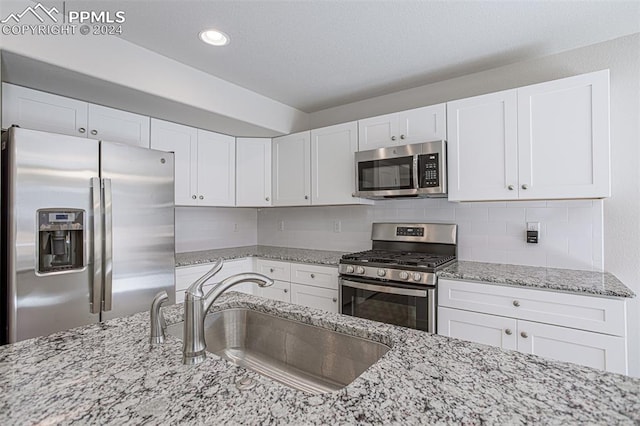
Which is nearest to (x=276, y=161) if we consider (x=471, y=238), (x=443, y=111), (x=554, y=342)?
(x=443, y=111)

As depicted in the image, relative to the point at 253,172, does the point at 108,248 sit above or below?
below

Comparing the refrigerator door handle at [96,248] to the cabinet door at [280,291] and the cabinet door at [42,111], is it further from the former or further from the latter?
the cabinet door at [280,291]

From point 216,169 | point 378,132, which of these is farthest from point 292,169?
point 378,132

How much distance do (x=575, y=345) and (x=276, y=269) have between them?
2.31 meters

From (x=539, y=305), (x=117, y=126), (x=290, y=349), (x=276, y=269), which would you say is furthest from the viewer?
(x=276, y=269)

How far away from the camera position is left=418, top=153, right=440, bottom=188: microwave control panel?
239 centimetres

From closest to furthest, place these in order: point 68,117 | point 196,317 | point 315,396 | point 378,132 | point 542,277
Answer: point 315,396
point 196,317
point 542,277
point 68,117
point 378,132

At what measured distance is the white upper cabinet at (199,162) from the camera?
2.80m

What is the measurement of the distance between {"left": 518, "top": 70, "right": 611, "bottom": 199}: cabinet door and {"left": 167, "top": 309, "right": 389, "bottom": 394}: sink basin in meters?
1.77

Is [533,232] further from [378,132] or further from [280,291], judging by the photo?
[280,291]

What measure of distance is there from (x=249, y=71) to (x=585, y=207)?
2.66m

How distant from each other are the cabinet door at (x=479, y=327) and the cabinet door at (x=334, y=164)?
1263 mm

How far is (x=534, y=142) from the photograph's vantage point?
2.09 metres

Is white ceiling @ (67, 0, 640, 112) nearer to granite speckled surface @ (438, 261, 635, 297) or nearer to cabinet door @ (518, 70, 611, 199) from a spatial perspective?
cabinet door @ (518, 70, 611, 199)
